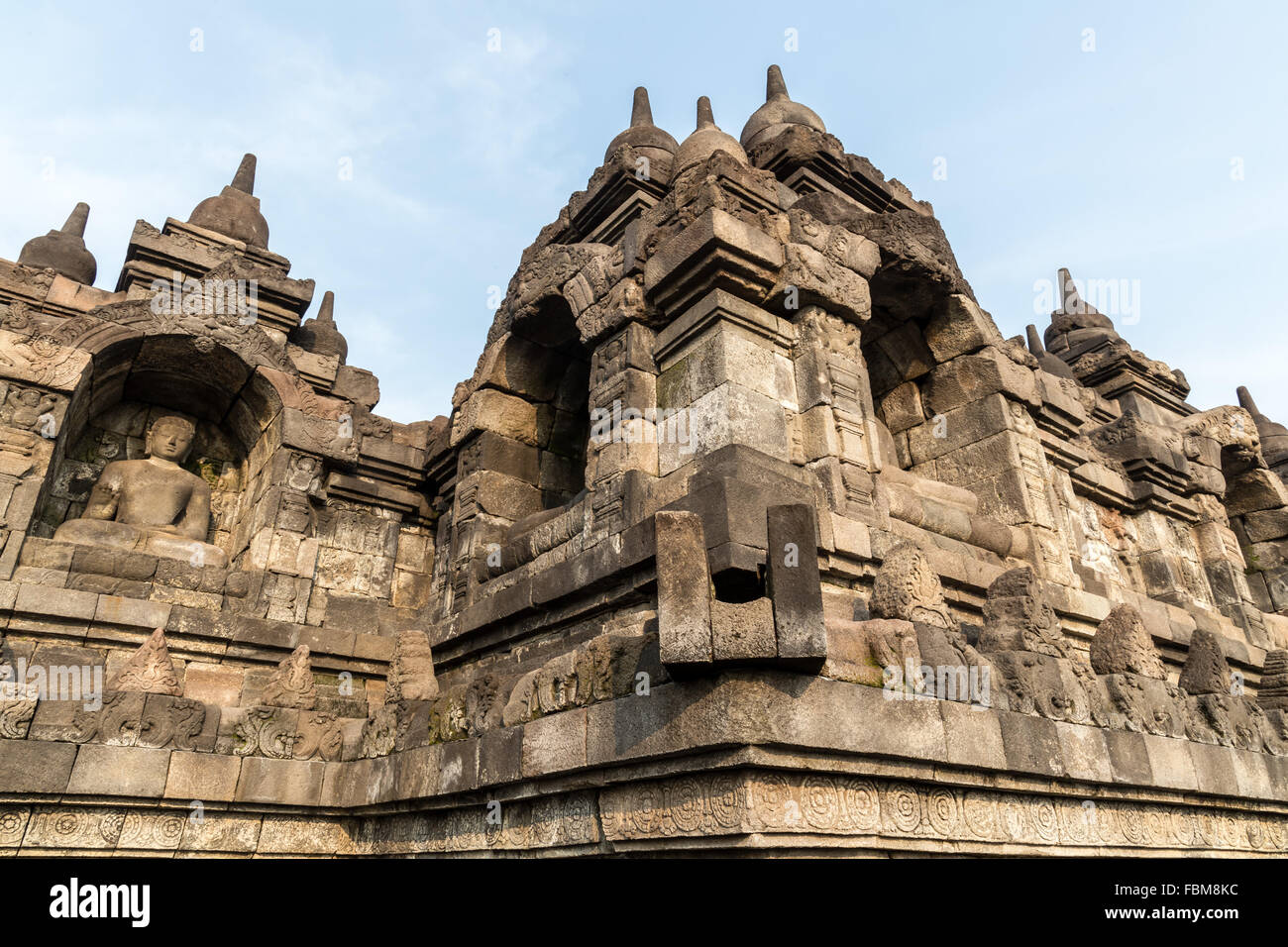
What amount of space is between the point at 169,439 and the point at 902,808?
335 inches

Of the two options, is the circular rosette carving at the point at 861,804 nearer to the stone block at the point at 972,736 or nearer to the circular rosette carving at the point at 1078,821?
the stone block at the point at 972,736

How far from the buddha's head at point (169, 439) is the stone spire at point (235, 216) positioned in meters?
2.68

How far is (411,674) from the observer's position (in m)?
6.46

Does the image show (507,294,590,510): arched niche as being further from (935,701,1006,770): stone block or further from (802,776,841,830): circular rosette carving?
(802,776,841,830): circular rosette carving

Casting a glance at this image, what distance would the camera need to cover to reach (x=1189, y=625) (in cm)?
898

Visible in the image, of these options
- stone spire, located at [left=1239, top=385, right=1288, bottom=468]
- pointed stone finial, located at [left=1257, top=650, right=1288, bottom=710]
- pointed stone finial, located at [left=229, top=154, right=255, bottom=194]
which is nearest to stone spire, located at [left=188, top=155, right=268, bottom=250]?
pointed stone finial, located at [left=229, top=154, right=255, bottom=194]

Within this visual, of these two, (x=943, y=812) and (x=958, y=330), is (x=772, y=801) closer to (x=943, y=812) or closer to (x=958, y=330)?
(x=943, y=812)

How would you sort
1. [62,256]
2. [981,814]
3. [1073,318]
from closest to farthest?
[981,814], [62,256], [1073,318]

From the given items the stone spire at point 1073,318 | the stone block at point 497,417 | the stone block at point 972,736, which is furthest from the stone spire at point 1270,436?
the stone block at point 972,736

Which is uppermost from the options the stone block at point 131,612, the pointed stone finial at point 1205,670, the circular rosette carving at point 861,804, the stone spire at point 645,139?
the stone spire at point 645,139

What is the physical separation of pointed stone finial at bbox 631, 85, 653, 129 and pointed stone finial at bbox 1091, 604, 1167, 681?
7.10 meters

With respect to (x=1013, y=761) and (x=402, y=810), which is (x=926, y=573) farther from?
(x=402, y=810)

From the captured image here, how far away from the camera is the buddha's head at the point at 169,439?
9.01 m

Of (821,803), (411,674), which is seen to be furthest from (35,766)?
(821,803)
